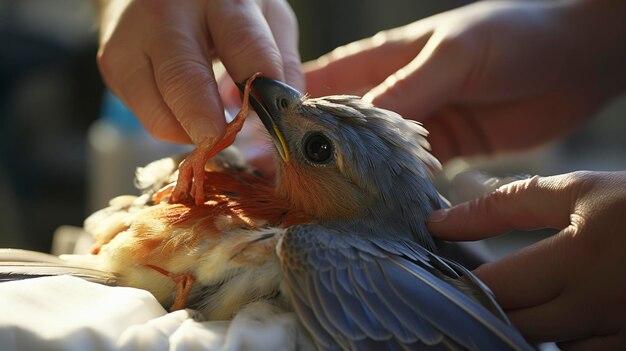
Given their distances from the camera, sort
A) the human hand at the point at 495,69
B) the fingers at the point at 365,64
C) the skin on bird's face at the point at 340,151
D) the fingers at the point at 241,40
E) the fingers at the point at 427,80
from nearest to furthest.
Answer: the skin on bird's face at the point at 340,151, the fingers at the point at 241,40, the fingers at the point at 427,80, the human hand at the point at 495,69, the fingers at the point at 365,64

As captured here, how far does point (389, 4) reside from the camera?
16.6 feet

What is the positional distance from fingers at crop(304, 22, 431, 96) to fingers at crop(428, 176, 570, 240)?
932 millimetres

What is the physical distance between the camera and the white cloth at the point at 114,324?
0.96 meters

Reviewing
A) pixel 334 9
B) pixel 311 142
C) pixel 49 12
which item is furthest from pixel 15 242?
pixel 311 142

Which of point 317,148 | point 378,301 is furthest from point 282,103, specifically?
point 378,301

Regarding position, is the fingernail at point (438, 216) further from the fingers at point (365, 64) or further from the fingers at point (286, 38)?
the fingers at point (365, 64)

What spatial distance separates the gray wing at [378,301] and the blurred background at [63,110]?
3.55 m

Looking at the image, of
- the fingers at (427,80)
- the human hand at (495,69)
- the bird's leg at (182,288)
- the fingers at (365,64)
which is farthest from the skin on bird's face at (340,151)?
the fingers at (365,64)

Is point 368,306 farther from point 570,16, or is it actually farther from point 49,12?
point 49,12

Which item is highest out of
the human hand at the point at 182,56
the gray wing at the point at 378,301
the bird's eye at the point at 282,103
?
the human hand at the point at 182,56

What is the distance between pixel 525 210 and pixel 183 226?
2.31ft

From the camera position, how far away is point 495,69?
2.08 metres

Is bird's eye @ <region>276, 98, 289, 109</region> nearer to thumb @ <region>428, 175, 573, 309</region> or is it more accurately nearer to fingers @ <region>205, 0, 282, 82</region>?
fingers @ <region>205, 0, 282, 82</region>

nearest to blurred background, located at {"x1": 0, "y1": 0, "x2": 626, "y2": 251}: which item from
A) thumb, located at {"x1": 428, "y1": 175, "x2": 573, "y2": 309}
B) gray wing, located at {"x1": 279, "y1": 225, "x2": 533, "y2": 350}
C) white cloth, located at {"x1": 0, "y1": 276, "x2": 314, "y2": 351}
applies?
thumb, located at {"x1": 428, "y1": 175, "x2": 573, "y2": 309}
